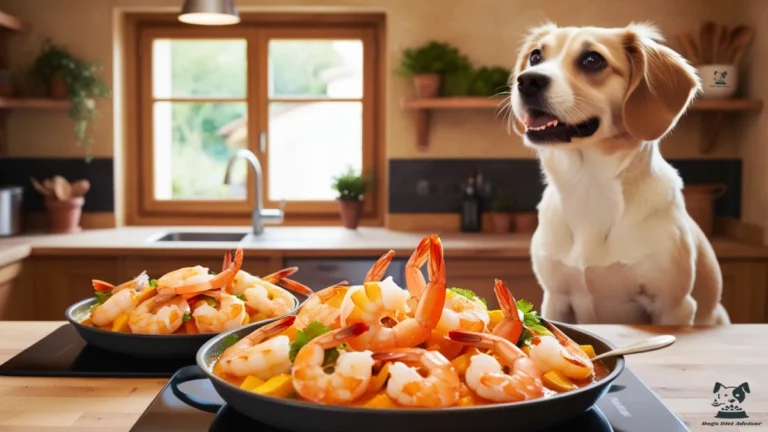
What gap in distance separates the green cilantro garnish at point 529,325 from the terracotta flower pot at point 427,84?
264 centimetres

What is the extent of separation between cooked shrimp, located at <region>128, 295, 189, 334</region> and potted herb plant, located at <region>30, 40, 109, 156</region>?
2.80m

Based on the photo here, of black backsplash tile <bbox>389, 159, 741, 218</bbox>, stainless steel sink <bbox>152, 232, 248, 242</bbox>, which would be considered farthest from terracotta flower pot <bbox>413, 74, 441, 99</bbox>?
stainless steel sink <bbox>152, 232, 248, 242</bbox>

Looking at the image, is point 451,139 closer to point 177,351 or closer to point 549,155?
point 549,155

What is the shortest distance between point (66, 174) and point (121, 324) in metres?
3.00

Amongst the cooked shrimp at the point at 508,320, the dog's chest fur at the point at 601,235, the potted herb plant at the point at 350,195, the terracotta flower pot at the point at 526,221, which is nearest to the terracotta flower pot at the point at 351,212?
the potted herb plant at the point at 350,195

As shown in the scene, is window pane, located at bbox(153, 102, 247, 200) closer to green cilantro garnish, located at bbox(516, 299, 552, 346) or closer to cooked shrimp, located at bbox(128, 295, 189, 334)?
cooked shrimp, located at bbox(128, 295, 189, 334)

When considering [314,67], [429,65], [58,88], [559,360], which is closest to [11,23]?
[58,88]

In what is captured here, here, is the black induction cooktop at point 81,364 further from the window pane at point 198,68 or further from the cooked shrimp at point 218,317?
the window pane at point 198,68

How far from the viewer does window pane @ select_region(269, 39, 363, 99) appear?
155 inches

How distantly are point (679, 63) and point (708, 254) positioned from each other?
0.51m

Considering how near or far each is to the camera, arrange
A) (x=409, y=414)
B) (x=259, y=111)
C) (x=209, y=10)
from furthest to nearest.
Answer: (x=259, y=111) < (x=209, y=10) < (x=409, y=414)

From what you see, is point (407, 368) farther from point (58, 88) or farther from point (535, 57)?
point (58, 88)

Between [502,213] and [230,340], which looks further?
[502,213]

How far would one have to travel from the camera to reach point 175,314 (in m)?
1.04
